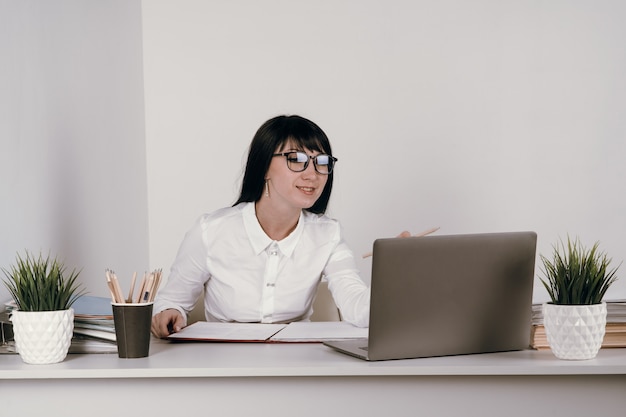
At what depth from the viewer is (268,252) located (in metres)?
2.69

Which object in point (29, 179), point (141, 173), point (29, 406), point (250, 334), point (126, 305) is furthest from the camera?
point (141, 173)

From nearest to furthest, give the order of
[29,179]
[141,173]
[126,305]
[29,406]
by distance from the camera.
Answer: [29,406] < [126,305] < [29,179] < [141,173]

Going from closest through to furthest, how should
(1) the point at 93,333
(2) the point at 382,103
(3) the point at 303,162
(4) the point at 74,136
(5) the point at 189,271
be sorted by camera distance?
(1) the point at 93,333
(3) the point at 303,162
(5) the point at 189,271
(4) the point at 74,136
(2) the point at 382,103

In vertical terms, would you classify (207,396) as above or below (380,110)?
below

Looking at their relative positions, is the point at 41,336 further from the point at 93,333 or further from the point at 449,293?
the point at 449,293

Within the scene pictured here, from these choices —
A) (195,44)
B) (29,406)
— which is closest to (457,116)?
(195,44)

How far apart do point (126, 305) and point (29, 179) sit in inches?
41.2

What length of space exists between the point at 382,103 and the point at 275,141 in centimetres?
213

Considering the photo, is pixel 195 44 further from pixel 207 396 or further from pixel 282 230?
pixel 207 396

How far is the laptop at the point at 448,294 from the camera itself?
1676 mm

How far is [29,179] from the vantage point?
2639mm

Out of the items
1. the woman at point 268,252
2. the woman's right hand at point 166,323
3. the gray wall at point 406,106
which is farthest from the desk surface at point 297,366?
the gray wall at point 406,106

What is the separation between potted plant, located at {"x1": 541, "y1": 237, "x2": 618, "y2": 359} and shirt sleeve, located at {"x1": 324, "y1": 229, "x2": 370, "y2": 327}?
615mm

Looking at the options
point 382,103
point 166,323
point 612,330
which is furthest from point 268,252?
point 382,103
